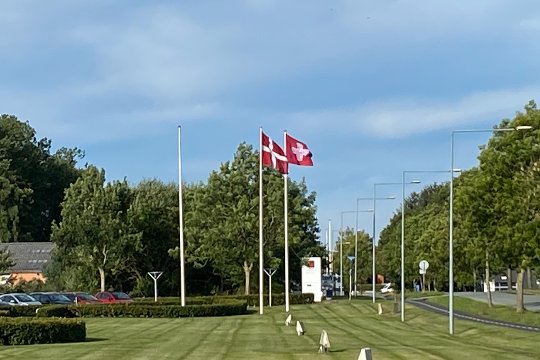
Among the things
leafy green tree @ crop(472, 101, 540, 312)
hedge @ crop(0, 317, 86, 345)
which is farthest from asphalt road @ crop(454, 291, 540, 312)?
hedge @ crop(0, 317, 86, 345)

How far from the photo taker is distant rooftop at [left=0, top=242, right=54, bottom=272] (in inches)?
4166

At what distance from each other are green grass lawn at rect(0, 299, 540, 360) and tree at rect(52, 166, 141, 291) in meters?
26.1

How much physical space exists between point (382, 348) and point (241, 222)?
1980 inches

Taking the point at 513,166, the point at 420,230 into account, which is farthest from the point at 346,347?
the point at 420,230

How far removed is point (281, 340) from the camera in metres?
36.7

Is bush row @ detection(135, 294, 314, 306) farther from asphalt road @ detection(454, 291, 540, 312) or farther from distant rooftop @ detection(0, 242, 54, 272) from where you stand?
distant rooftop @ detection(0, 242, 54, 272)

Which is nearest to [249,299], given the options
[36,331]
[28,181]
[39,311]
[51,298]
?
[51,298]

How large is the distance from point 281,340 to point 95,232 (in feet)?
159

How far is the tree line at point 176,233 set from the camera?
271ft

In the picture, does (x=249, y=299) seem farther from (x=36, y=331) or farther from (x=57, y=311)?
(x=36, y=331)

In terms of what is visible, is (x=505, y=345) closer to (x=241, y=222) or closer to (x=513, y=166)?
(x=513, y=166)

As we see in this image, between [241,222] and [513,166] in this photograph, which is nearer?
[513,166]

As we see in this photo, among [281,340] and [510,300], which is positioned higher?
[281,340]

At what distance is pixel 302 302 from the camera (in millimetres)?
82625
